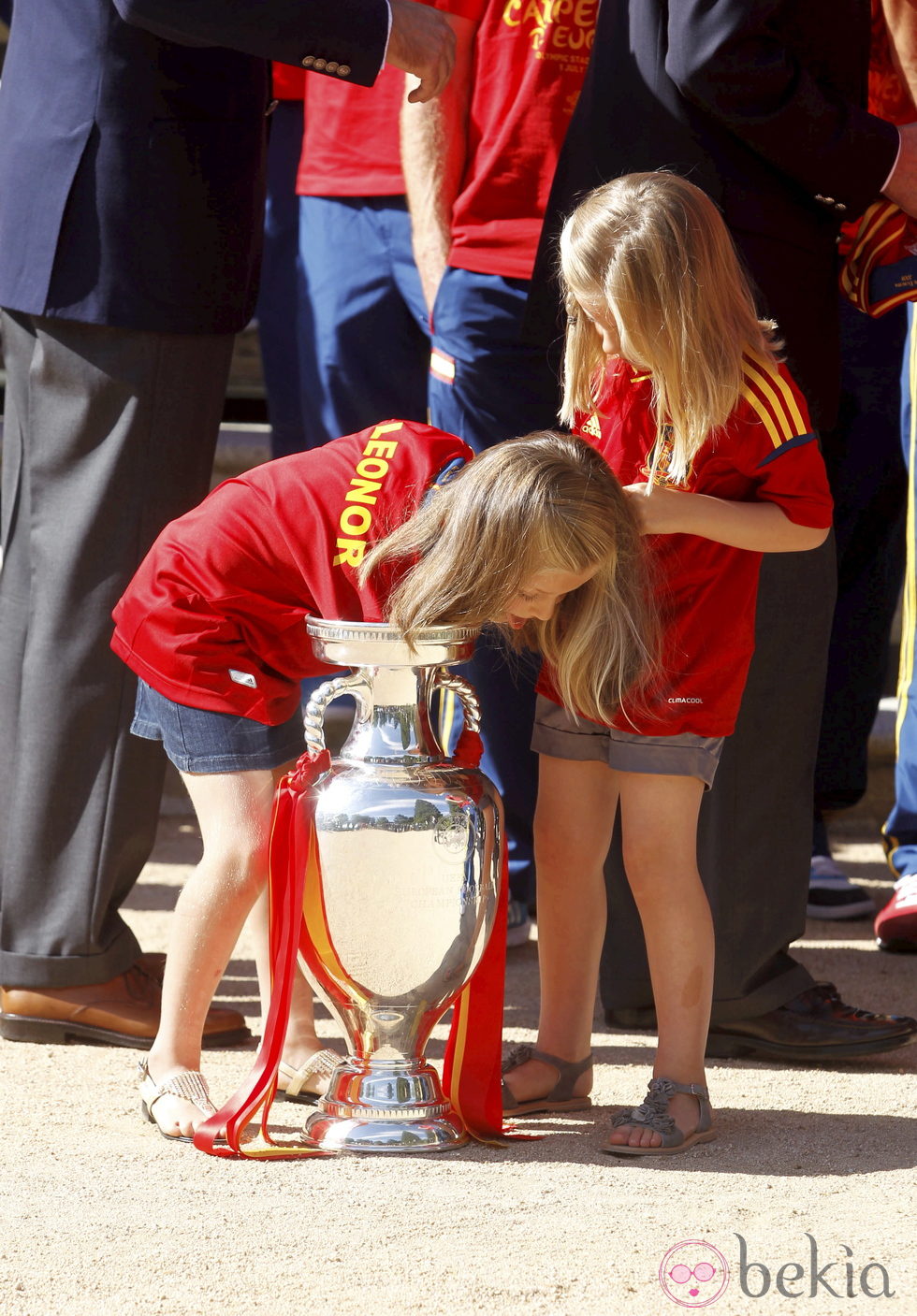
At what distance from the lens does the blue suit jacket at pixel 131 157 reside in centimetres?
242

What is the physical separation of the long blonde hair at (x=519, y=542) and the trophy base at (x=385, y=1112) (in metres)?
0.56

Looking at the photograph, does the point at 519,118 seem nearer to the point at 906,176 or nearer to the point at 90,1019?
the point at 906,176

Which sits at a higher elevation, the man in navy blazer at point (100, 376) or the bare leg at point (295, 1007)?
the man in navy blazer at point (100, 376)

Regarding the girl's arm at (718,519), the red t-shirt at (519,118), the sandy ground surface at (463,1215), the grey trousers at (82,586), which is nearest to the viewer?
the sandy ground surface at (463,1215)

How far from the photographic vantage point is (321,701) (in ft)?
6.89

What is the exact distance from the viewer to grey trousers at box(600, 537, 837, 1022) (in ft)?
8.34

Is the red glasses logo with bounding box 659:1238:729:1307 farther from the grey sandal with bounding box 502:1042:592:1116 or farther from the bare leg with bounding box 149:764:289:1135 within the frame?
the bare leg with bounding box 149:764:289:1135

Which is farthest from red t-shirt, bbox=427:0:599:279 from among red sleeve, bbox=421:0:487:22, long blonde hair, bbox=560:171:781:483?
long blonde hair, bbox=560:171:781:483

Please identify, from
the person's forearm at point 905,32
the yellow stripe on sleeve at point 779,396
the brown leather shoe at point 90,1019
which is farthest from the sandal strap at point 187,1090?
the person's forearm at point 905,32

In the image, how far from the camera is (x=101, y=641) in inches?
99.7

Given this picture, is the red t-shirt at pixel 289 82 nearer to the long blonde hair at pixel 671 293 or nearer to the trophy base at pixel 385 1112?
the long blonde hair at pixel 671 293

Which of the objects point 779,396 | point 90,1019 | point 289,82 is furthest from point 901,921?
point 289,82

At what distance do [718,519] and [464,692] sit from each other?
0.38m

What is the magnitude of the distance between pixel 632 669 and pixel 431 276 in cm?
120
